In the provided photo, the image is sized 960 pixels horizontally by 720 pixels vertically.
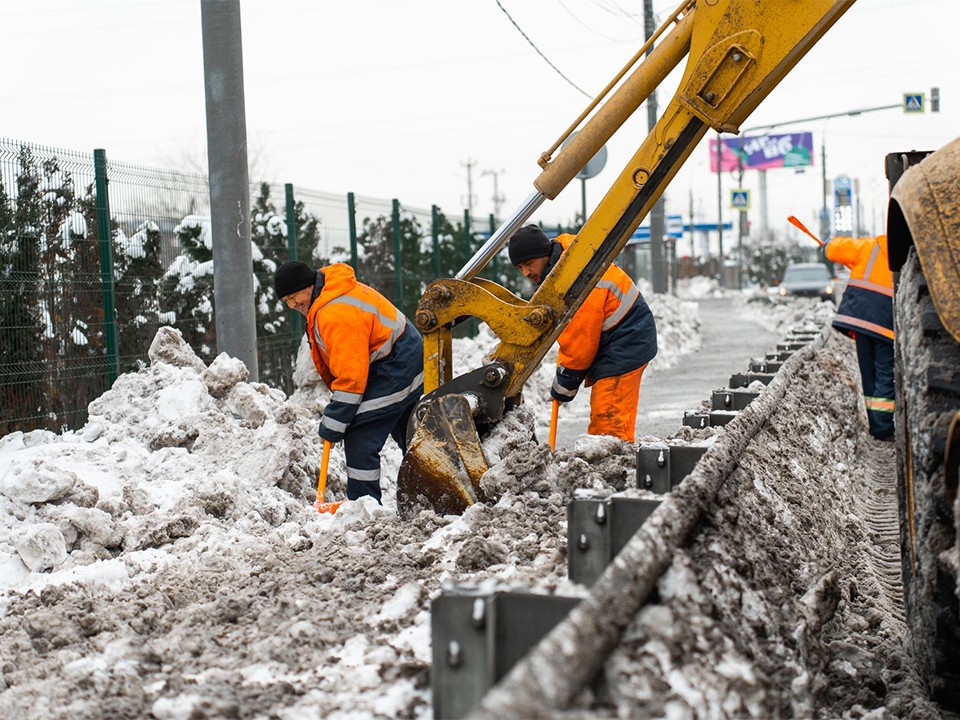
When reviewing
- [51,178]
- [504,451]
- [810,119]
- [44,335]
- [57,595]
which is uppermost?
[810,119]

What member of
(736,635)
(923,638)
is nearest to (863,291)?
(923,638)

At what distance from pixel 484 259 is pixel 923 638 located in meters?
3.08

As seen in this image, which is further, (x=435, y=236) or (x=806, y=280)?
(x=806, y=280)

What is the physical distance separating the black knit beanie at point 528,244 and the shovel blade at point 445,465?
147 cm

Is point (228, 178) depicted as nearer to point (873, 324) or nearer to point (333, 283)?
point (333, 283)

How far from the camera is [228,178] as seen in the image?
29.8ft

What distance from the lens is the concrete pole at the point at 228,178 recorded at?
8.97 meters

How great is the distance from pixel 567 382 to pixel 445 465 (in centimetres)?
207

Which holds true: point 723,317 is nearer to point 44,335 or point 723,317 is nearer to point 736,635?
point 44,335

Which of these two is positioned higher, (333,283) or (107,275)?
(107,275)

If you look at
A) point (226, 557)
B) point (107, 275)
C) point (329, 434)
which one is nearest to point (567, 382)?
point (329, 434)

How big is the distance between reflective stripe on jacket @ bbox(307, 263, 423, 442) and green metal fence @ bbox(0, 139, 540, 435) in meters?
2.56

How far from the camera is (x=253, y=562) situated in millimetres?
4832

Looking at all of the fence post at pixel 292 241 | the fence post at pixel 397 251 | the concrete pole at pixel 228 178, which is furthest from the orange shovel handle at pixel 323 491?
the fence post at pixel 397 251
